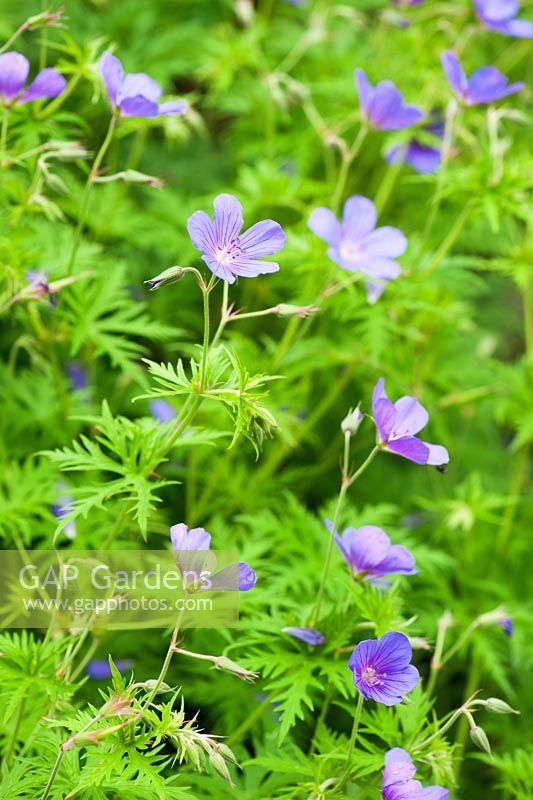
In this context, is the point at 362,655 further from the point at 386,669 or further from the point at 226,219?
the point at 226,219

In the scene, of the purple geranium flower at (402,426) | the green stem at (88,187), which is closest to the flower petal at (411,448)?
the purple geranium flower at (402,426)

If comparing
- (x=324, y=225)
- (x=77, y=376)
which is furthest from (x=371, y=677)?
(x=77, y=376)

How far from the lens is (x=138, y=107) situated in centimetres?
154

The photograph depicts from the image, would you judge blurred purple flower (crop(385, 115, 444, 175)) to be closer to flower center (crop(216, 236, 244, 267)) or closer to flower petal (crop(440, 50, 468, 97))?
flower petal (crop(440, 50, 468, 97))

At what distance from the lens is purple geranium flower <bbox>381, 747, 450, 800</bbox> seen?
119 centimetres

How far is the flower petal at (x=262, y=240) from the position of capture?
1.23m

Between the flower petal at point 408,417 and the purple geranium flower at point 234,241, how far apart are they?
0.29m

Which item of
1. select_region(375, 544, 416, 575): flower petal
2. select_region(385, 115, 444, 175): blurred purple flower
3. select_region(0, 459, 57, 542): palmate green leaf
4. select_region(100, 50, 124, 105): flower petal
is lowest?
select_region(0, 459, 57, 542): palmate green leaf

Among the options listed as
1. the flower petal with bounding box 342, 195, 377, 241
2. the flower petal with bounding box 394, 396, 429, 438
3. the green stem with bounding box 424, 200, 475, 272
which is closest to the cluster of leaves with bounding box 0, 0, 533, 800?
the green stem with bounding box 424, 200, 475, 272

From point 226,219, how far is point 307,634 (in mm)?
654

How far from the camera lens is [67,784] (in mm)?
1262

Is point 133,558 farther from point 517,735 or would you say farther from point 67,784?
point 517,735

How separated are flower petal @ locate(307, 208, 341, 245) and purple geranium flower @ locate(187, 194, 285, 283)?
47 centimetres

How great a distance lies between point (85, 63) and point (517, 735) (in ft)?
5.81
